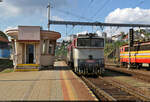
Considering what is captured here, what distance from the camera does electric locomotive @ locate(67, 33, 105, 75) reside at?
12.6 meters

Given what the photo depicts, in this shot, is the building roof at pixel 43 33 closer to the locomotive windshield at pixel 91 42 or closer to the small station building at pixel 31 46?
the small station building at pixel 31 46

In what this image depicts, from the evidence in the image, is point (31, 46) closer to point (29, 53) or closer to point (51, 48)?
point (29, 53)

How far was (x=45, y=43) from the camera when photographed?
18734mm

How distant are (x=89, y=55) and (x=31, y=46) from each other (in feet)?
27.9

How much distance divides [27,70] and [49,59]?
288 cm

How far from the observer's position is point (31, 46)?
734 inches

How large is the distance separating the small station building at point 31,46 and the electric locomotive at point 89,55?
18.2 feet

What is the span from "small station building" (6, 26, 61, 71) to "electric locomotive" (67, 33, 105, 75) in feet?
18.2

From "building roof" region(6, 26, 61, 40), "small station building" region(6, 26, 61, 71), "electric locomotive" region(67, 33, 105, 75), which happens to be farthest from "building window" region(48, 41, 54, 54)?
"electric locomotive" region(67, 33, 105, 75)

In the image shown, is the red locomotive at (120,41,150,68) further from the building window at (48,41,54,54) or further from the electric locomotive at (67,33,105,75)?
the building window at (48,41,54,54)

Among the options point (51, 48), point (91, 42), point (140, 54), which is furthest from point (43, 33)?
point (140, 54)

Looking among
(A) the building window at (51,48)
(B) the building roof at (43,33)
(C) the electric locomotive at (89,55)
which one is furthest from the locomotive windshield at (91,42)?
(A) the building window at (51,48)

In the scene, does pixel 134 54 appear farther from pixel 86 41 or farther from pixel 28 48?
pixel 28 48

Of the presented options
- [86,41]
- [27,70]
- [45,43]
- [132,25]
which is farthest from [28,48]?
[132,25]
